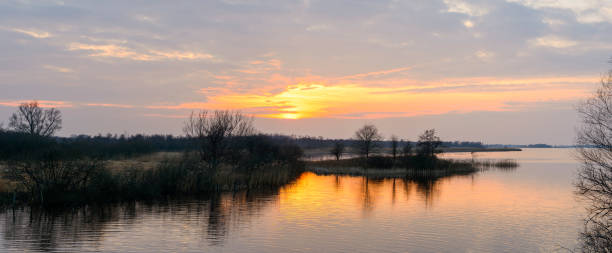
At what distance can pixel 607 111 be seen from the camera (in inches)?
703

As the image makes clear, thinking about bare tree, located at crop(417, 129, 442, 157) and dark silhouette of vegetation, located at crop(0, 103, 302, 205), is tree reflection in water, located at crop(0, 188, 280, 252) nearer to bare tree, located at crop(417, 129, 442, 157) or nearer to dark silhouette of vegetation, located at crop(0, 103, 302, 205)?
dark silhouette of vegetation, located at crop(0, 103, 302, 205)

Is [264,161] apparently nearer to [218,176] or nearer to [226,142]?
[226,142]

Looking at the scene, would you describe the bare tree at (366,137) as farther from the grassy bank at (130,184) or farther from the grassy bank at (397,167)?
the grassy bank at (130,184)

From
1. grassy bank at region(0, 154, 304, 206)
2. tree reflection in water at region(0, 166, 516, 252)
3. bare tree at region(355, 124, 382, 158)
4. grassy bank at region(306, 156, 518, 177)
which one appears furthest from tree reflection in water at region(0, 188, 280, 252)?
bare tree at region(355, 124, 382, 158)

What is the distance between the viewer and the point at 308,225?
74.5ft

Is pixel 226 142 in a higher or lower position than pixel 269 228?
higher

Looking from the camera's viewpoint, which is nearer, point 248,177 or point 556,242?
point 556,242

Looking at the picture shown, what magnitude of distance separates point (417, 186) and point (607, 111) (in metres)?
28.1

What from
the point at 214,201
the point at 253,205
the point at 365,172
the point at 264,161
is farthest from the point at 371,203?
the point at 365,172

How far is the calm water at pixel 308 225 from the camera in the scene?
1816cm

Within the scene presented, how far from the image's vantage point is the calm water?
18.2 meters

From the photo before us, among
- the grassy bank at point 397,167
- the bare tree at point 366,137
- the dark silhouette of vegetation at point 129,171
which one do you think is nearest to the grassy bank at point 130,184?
the dark silhouette of vegetation at point 129,171

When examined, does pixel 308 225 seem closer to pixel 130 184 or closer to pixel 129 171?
pixel 130 184

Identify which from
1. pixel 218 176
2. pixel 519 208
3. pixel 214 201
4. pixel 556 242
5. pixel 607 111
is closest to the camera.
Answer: pixel 607 111
